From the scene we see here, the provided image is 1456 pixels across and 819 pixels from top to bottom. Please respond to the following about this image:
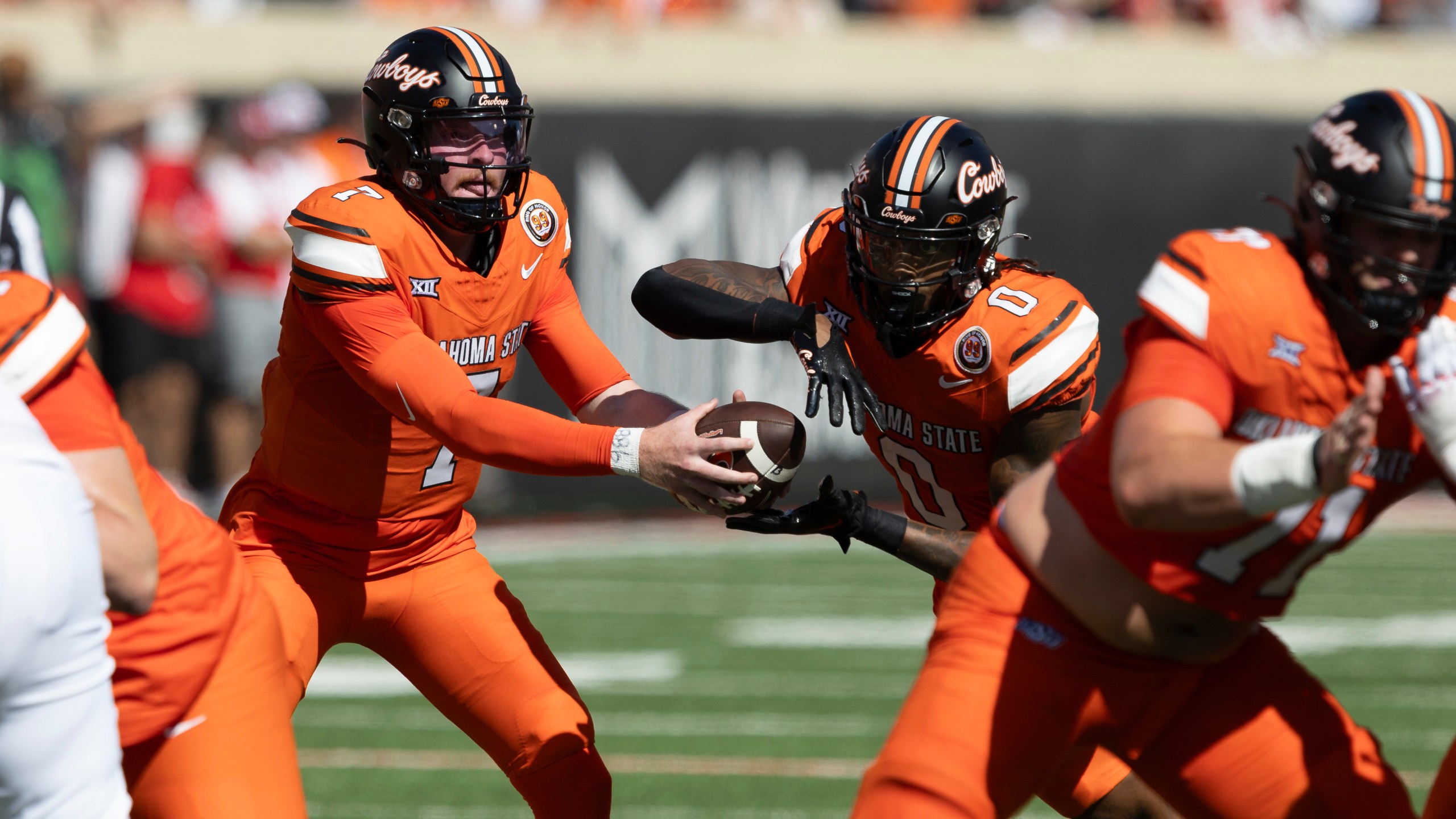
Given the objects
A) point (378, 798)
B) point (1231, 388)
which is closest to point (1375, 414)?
point (1231, 388)

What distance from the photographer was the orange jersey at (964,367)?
3.72m

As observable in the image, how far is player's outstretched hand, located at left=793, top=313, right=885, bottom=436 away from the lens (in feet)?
11.8

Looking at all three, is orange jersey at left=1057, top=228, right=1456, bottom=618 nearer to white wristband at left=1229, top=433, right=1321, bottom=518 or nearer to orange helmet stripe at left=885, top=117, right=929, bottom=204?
white wristband at left=1229, top=433, right=1321, bottom=518

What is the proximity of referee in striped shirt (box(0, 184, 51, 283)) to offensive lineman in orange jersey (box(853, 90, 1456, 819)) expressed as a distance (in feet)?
7.08

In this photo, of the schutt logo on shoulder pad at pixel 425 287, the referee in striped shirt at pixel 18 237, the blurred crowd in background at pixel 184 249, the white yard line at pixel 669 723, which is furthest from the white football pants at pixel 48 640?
the blurred crowd in background at pixel 184 249

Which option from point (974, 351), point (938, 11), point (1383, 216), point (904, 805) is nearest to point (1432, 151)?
point (1383, 216)

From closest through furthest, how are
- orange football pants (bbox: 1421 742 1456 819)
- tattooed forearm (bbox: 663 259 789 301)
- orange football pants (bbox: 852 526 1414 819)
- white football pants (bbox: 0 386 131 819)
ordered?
white football pants (bbox: 0 386 131 819)
orange football pants (bbox: 852 526 1414 819)
orange football pants (bbox: 1421 742 1456 819)
tattooed forearm (bbox: 663 259 789 301)

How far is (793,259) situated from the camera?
4.13m

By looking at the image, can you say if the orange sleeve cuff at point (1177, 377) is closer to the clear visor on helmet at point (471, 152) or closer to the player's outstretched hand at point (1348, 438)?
the player's outstretched hand at point (1348, 438)

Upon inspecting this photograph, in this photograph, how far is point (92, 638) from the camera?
2418mm

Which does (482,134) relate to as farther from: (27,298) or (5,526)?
(5,526)

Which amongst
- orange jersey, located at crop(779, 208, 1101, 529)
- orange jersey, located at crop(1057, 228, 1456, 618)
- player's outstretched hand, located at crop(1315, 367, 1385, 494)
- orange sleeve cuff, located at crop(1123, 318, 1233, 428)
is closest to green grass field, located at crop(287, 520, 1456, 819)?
orange jersey, located at crop(779, 208, 1101, 529)

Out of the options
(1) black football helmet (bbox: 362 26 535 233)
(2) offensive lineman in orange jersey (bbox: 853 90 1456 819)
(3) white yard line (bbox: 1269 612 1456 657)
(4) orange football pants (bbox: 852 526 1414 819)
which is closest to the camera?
(2) offensive lineman in orange jersey (bbox: 853 90 1456 819)

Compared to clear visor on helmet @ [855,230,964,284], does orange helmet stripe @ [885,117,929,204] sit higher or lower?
higher
